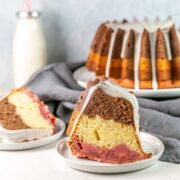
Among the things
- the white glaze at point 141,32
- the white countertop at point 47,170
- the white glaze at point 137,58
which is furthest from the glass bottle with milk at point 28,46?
the white countertop at point 47,170

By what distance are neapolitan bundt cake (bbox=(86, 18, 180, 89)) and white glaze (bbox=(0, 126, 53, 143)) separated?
0.26m

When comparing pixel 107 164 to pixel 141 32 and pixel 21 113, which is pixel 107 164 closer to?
pixel 21 113

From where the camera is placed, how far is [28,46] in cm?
163

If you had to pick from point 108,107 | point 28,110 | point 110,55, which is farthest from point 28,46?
point 108,107

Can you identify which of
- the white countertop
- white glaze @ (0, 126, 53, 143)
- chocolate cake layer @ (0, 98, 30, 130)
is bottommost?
the white countertop

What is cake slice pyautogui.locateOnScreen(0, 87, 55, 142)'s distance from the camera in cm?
118

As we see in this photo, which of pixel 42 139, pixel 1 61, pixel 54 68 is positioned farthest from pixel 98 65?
pixel 1 61

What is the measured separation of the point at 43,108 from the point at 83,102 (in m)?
0.15

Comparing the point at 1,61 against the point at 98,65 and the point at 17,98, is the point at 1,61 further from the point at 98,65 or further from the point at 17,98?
the point at 17,98

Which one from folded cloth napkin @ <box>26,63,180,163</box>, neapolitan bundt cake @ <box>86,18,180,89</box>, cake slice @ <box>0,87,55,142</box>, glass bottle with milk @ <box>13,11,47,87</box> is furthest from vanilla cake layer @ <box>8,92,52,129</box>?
glass bottle with milk @ <box>13,11,47,87</box>

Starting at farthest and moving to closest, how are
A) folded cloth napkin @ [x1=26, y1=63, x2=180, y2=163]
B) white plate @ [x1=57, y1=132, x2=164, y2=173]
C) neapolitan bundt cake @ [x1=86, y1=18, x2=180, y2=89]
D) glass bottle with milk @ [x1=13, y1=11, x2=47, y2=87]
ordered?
glass bottle with milk @ [x1=13, y1=11, x2=47, y2=87] → neapolitan bundt cake @ [x1=86, y1=18, x2=180, y2=89] → folded cloth napkin @ [x1=26, y1=63, x2=180, y2=163] → white plate @ [x1=57, y1=132, x2=164, y2=173]

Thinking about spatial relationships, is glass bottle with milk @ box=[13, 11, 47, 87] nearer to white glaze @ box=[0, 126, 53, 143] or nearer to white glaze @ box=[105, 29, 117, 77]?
white glaze @ box=[105, 29, 117, 77]

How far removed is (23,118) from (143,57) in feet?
1.05

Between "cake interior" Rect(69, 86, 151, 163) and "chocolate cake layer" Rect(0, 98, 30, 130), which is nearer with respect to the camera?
"cake interior" Rect(69, 86, 151, 163)
